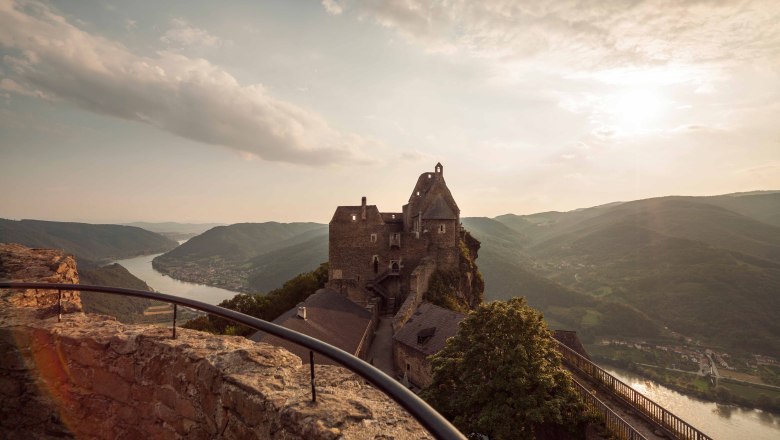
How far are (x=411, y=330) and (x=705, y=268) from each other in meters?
160

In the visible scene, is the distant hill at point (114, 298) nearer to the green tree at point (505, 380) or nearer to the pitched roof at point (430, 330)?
the pitched roof at point (430, 330)

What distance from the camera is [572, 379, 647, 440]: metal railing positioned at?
39.7 ft

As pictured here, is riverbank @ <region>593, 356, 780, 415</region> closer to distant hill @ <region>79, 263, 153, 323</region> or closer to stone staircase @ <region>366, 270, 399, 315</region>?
stone staircase @ <region>366, 270, 399, 315</region>

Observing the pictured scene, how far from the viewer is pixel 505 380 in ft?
42.1

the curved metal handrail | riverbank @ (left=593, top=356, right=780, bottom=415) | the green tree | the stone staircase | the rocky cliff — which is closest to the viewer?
the curved metal handrail

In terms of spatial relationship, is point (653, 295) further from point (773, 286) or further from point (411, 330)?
Answer: point (411, 330)

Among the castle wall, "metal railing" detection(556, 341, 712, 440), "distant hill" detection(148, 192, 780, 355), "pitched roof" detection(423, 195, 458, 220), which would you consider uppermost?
"pitched roof" detection(423, 195, 458, 220)

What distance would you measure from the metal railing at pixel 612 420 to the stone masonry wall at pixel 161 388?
Answer: 507 inches

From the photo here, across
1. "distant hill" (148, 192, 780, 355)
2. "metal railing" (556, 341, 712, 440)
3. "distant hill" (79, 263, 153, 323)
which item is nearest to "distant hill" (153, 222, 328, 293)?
"distant hill" (148, 192, 780, 355)

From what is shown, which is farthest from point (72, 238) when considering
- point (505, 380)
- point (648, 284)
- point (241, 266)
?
point (648, 284)

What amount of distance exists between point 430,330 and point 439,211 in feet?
44.4

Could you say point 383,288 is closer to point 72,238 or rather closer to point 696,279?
point 696,279

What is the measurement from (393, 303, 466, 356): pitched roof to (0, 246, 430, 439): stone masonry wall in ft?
58.1

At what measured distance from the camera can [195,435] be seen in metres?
3.51
